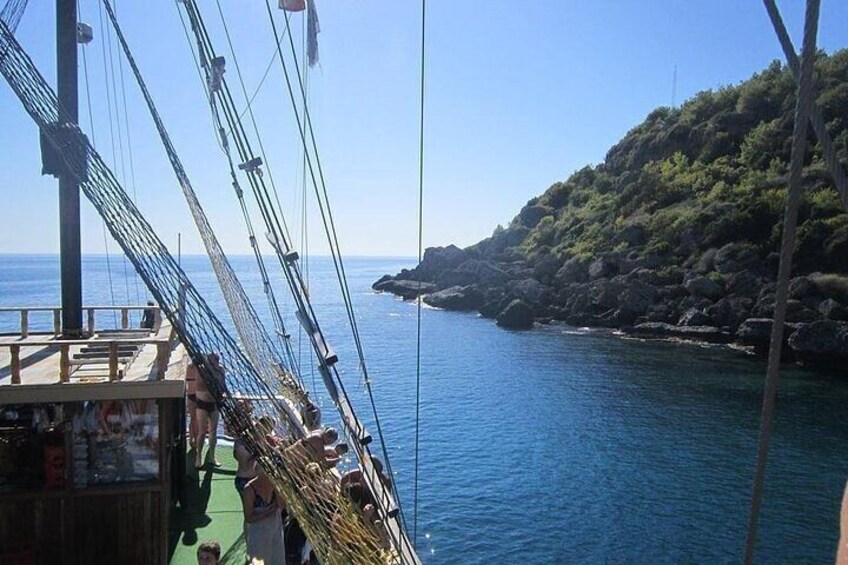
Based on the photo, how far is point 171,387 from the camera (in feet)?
22.4

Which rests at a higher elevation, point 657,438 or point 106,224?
point 106,224

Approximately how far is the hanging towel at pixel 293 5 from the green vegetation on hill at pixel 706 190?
162 ft

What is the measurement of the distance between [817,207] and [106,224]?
55930 millimetres

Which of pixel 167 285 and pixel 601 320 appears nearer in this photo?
pixel 167 285

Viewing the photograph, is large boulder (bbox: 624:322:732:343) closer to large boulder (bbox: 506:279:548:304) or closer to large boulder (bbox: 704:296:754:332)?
large boulder (bbox: 704:296:754:332)

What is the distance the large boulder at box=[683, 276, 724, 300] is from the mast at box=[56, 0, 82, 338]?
165 feet

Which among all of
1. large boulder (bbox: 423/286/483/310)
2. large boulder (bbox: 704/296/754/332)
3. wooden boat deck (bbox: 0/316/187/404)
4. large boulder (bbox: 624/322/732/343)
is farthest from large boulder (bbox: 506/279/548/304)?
wooden boat deck (bbox: 0/316/187/404)

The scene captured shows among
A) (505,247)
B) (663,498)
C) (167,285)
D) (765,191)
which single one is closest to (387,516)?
(167,285)

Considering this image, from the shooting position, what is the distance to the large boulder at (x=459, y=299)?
236 ft

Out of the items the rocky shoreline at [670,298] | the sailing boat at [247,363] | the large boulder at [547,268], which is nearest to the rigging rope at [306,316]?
the sailing boat at [247,363]

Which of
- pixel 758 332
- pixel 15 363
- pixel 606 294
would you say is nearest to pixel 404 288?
pixel 606 294

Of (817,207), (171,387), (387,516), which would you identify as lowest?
(387,516)

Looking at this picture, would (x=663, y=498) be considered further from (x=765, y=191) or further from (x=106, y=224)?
(x=765, y=191)

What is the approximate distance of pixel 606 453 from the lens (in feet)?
80.2
